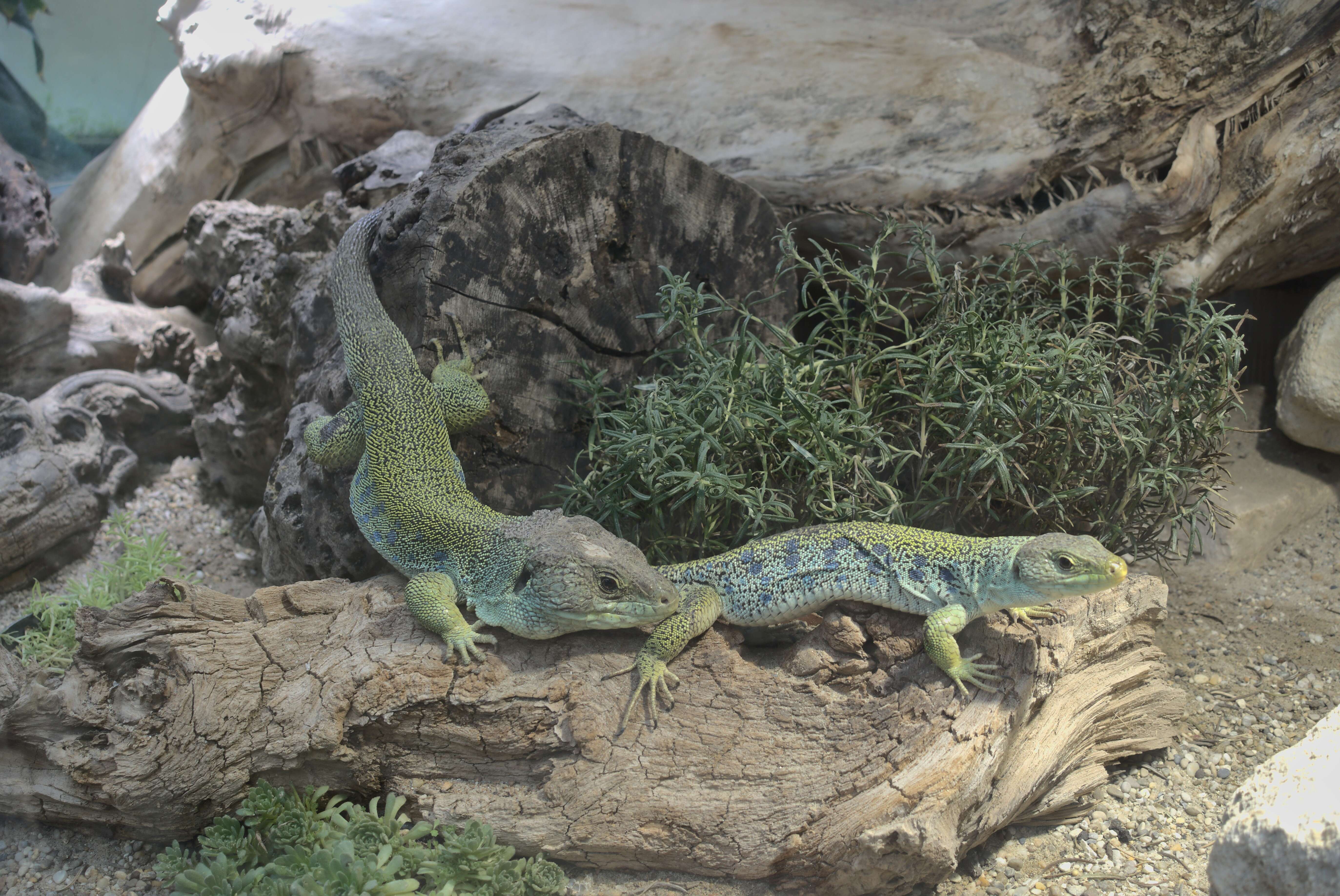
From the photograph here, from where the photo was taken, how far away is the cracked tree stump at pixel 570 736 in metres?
3.38

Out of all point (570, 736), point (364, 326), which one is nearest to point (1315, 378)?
point (570, 736)

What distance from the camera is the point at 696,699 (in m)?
3.67

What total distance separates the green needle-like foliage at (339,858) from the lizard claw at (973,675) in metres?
1.80

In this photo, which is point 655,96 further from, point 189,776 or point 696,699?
point 189,776

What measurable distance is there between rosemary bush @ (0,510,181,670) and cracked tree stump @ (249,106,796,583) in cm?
127

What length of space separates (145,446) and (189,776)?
491 cm

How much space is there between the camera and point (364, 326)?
4.39 meters

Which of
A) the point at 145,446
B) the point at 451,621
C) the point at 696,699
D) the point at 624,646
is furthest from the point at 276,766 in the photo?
the point at 145,446

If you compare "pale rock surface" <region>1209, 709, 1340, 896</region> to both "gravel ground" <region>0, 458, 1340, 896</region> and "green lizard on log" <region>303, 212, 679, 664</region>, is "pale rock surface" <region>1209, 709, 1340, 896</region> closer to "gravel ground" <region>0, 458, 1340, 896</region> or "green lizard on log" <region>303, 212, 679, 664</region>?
"gravel ground" <region>0, 458, 1340, 896</region>

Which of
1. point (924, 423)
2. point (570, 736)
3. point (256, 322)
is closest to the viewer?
point (570, 736)

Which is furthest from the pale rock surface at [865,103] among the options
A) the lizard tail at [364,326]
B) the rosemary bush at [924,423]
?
the lizard tail at [364,326]

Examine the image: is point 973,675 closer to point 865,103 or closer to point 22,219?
point 865,103

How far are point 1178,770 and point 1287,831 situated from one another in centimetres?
173

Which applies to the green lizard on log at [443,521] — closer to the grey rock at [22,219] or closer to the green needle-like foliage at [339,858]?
the green needle-like foliage at [339,858]
